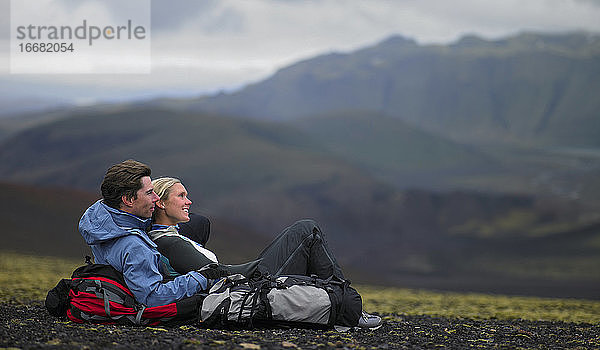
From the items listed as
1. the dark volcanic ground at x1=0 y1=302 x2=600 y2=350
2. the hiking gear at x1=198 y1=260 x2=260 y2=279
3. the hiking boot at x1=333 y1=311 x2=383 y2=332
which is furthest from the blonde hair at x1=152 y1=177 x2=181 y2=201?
the hiking boot at x1=333 y1=311 x2=383 y2=332

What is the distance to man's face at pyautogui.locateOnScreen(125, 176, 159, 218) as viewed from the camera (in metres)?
6.40

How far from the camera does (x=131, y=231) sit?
6.29 meters

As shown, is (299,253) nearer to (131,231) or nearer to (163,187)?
(163,187)

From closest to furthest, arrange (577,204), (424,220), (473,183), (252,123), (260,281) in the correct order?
(260,281) < (424,220) < (577,204) < (473,183) < (252,123)

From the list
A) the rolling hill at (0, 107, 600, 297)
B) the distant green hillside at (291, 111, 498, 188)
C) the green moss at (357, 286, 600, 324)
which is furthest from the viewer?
the distant green hillside at (291, 111, 498, 188)

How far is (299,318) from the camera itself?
6.68 metres

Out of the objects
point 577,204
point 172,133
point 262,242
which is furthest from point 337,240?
point 172,133

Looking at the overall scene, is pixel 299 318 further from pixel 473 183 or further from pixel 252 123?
pixel 252 123

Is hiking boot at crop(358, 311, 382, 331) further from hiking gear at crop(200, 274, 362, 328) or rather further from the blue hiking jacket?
the blue hiking jacket

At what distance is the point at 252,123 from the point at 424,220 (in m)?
58.8

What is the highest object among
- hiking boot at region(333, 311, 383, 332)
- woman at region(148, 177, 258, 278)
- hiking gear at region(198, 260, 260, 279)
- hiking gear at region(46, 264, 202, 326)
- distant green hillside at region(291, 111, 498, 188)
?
distant green hillside at region(291, 111, 498, 188)

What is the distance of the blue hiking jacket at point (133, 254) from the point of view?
20.7 ft

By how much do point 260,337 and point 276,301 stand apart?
1.71 ft

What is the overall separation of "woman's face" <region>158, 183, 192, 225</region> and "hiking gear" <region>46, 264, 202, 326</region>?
0.78 metres
